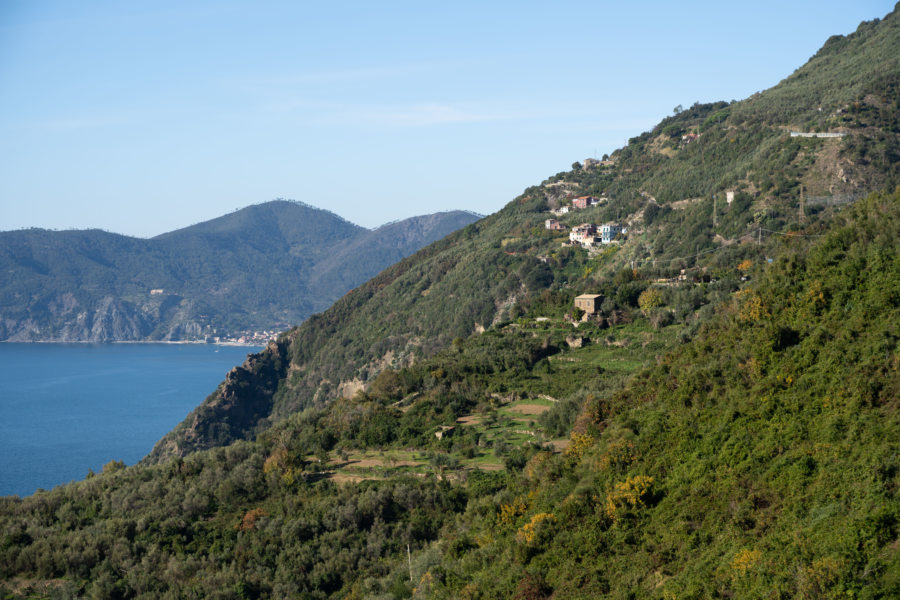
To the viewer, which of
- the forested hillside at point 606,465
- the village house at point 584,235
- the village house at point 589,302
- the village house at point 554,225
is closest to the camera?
the forested hillside at point 606,465

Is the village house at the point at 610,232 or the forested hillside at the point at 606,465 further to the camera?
the village house at the point at 610,232

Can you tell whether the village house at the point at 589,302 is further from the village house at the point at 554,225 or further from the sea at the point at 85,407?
the village house at the point at 554,225

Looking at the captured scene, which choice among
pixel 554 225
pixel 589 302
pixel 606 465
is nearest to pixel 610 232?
pixel 554 225

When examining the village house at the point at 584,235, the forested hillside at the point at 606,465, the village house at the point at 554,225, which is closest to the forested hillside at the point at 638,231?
the forested hillside at the point at 606,465

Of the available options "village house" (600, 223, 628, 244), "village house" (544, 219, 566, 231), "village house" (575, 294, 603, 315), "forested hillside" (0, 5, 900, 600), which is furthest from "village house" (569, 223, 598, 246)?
"village house" (575, 294, 603, 315)

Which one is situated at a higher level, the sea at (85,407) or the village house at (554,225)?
the village house at (554,225)

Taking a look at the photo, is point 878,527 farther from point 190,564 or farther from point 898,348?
point 190,564

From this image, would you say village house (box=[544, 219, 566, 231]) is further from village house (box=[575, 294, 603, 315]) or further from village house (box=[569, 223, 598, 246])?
village house (box=[575, 294, 603, 315])
